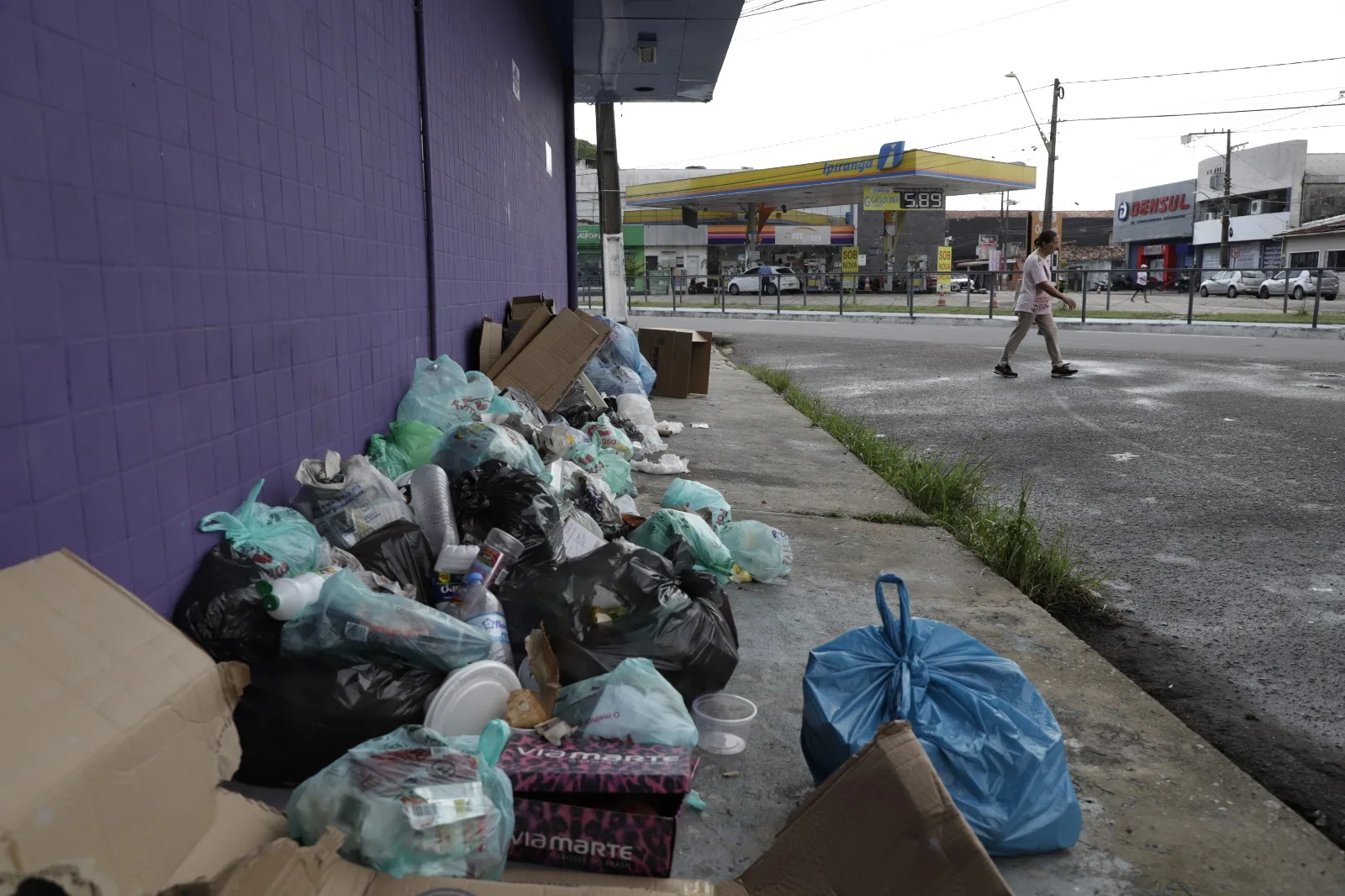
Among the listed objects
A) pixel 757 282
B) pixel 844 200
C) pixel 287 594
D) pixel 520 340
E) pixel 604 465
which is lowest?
pixel 604 465

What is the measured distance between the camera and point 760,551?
158 inches

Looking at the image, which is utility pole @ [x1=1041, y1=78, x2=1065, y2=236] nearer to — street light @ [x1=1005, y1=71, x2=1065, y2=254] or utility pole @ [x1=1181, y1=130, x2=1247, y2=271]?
street light @ [x1=1005, y1=71, x2=1065, y2=254]

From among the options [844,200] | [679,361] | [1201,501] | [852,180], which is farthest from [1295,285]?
[1201,501]

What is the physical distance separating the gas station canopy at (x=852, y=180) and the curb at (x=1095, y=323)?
11.1 metres

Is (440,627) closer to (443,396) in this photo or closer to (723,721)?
(723,721)

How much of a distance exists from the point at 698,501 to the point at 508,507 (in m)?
1.13

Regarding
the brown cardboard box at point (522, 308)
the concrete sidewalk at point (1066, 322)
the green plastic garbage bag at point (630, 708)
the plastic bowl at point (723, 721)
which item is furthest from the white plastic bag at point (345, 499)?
the concrete sidewalk at point (1066, 322)

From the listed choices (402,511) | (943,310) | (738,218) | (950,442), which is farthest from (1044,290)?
(738,218)

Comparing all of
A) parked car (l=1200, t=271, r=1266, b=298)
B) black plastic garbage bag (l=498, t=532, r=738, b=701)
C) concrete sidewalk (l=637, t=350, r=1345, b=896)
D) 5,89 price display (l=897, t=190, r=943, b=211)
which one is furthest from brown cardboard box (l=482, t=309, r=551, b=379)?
5,89 price display (l=897, t=190, r=943, b=211)

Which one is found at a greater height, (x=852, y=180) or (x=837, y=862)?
(x=852, y=180)

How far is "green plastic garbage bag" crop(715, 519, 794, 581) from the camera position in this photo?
4.00 meters

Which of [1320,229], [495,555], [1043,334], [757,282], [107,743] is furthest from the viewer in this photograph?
[1320,229]

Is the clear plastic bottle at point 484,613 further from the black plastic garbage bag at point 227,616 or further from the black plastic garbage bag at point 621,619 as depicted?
the black plastic garbage bag at point 227,616

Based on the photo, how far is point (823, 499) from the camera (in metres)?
5.54
